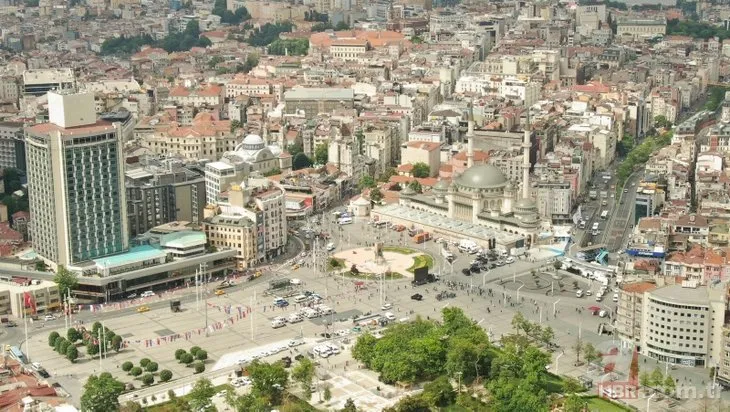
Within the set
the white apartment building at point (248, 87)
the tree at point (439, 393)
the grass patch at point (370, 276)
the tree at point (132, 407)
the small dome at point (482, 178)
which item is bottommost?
the tree at point (439, 393)

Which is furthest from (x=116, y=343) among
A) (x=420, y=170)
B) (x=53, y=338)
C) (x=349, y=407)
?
(x=420, y=170)

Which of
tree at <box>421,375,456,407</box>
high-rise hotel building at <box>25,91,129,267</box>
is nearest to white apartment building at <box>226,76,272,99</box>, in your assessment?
high-rise hotel building at <box>25,91,129,267</box>

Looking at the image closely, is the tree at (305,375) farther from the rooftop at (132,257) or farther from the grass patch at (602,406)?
the rooftop at (132,257)

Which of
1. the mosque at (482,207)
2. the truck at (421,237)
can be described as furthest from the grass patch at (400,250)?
the mosque at (482,207)

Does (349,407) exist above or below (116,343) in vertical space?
below

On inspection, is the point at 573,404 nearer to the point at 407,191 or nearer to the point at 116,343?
the point at 116,343

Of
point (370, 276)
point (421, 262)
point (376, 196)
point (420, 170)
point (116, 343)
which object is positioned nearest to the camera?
point (116, 343)

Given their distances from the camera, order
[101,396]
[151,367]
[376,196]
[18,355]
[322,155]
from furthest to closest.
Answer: [322,155], [376,196], [18,355], [151,367], [101,396]
